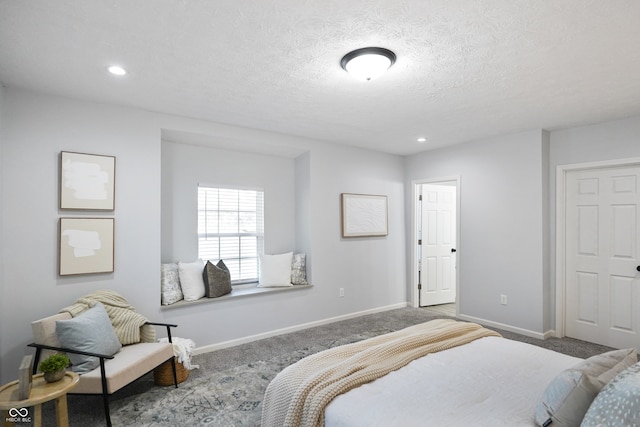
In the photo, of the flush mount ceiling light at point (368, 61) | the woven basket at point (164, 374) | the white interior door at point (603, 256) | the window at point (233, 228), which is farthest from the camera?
the window at point (233, 228)

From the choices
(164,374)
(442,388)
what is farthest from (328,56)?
(164,374)

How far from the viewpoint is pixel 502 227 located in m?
4.38

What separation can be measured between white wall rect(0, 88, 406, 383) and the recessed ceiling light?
768 mm

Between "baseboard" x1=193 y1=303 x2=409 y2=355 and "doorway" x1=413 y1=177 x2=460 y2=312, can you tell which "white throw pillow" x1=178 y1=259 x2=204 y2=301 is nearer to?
"baseboard" x1=193 y1=303 x2=409 y2=355

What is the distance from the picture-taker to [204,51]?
222 cm

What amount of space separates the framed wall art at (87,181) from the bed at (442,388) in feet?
7.60

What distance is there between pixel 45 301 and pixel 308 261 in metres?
2.76

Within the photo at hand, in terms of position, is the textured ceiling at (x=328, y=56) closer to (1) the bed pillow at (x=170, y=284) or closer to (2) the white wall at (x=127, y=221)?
(2) the white wall at (x=127, y=221)

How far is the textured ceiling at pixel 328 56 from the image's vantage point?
181 centimetres

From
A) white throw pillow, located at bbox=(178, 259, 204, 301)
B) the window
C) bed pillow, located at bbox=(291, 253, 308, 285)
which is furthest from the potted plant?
bed pillow, located at bbox=(291, 253, 308, 285)

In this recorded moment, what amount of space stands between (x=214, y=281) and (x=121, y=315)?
1078mm

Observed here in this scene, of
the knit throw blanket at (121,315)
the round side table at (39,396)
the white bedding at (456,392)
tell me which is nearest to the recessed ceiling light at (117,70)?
the knit throw blanket at (121,315)

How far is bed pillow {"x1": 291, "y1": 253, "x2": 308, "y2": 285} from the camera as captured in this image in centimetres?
455

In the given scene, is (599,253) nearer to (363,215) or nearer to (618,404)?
(363,215)
